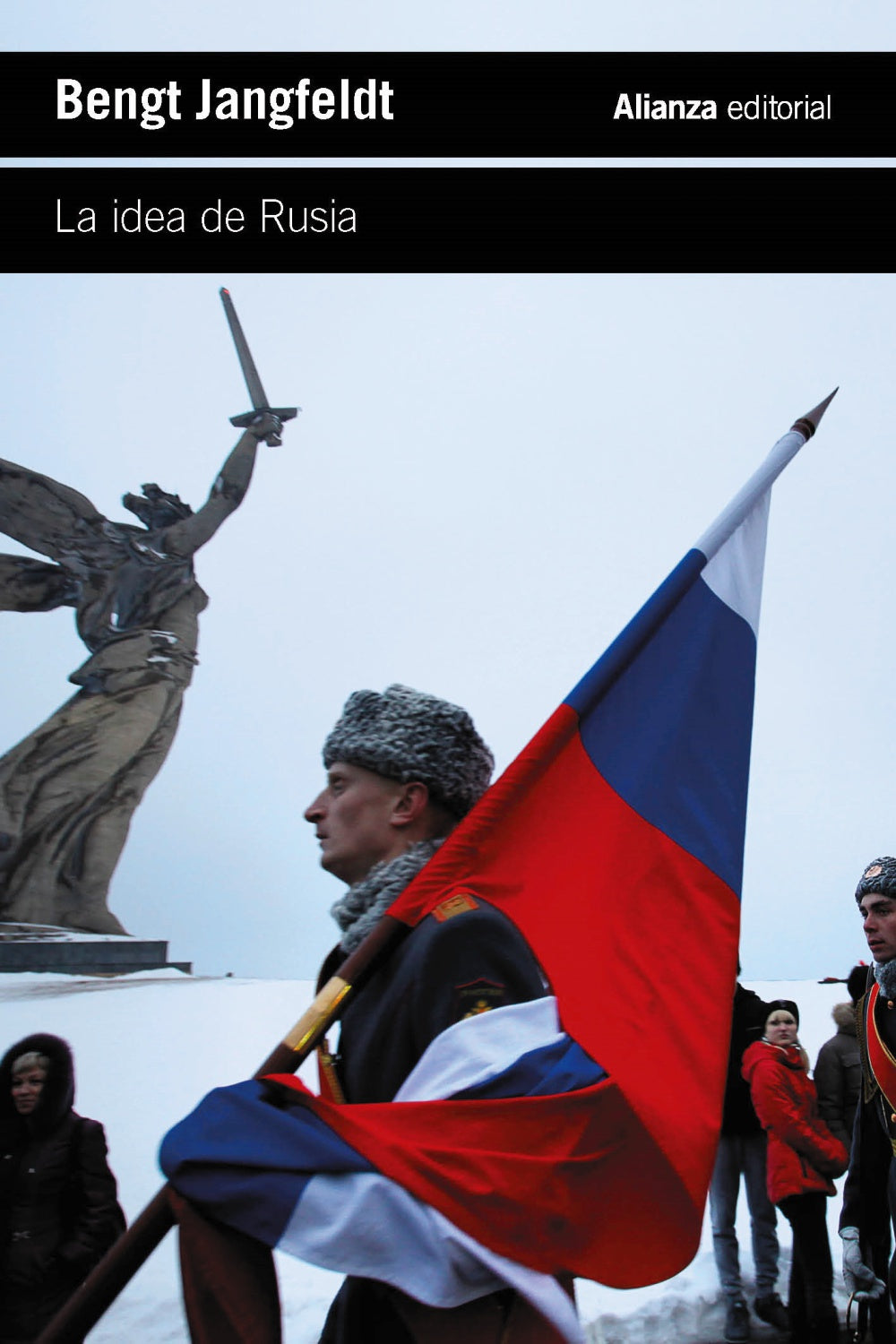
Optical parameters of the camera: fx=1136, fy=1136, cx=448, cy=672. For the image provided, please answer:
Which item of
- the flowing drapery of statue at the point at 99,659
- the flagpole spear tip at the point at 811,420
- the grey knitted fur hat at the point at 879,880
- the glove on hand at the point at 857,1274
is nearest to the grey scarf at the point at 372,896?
the flagpole spear tip at the point at 811,420

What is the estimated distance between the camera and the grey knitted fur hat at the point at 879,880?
3.01 metres

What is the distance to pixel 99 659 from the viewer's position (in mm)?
10961

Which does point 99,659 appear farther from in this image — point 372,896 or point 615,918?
point 615,918

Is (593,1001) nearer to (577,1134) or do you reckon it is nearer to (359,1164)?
(577,1134)

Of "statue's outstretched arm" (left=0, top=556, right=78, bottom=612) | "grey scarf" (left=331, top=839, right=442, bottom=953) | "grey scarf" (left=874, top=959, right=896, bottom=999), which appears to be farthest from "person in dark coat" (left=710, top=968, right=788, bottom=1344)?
"statue's outstretched arm" (left=0, top=556, right=78, bottom=612)

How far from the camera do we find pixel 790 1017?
14.0 ft

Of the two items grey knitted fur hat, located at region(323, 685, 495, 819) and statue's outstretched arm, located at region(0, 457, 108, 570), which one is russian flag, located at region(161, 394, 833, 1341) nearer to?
grey knitted fur hat, located at region(323, 685, 495, 819)

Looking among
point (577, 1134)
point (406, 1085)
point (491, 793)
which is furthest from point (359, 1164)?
point (491, 793)

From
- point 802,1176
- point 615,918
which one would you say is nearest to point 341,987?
point 615,918

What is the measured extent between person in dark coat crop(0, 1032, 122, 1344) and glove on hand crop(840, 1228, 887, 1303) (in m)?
2.05

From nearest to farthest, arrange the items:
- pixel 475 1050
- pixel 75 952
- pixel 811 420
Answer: pixel 475 1050
pixel 811 420
pixel 75 952

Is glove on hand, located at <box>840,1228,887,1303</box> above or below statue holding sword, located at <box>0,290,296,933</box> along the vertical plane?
below

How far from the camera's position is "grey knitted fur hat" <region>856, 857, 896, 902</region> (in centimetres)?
301

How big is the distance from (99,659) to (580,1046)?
1023cm
